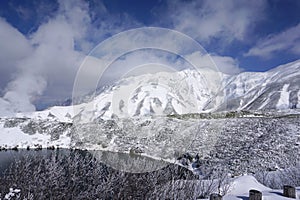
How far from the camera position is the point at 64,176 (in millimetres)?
8641

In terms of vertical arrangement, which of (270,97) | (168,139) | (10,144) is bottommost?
(10,144)

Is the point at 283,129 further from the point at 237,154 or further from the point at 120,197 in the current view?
the point at 120,197

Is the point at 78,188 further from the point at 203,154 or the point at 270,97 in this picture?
the point at 270,97

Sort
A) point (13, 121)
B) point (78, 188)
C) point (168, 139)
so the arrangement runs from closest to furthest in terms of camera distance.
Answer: point (78, 188)
point (168, 139)
point (13, 121)

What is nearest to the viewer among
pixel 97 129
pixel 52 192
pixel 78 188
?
pixel 52 192

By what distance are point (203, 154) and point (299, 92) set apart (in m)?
140

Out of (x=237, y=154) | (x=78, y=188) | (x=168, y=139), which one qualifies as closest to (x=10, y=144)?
(x=168, y=139)

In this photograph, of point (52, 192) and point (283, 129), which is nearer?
point (52, 192)

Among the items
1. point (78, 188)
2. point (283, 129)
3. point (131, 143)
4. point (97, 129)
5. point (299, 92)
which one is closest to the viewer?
point (78, 188)

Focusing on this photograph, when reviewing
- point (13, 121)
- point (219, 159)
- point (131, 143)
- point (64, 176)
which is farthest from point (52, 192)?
point (13, 121)

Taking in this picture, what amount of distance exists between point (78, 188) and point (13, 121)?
89.6 metres

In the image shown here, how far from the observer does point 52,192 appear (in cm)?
700

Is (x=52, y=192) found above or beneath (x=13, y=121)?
beneath

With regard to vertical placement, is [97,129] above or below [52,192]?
above
